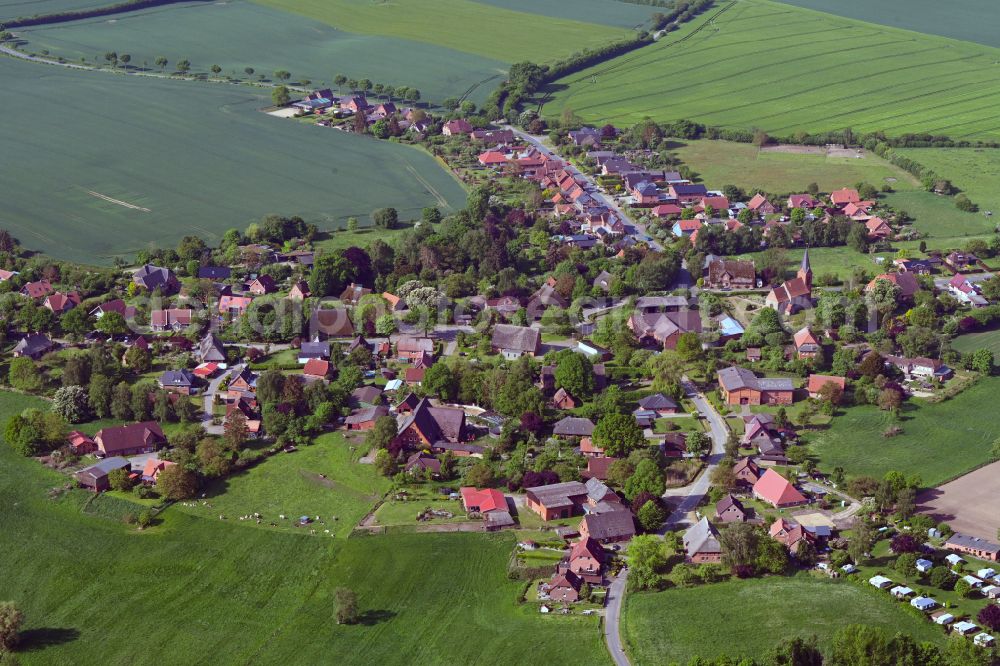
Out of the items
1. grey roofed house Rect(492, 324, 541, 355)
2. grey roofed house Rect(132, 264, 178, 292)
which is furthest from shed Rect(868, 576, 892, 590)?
grey roofed house Rect(132, 264, 178, 292)

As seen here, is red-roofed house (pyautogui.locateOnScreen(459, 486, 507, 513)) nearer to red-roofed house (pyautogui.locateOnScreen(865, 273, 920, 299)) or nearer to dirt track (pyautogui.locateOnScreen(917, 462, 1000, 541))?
dirt track (pyautogui.locateOnScreen(917, 462, 1000, 541))

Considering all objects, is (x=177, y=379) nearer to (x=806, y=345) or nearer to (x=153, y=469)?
(x=153, y=469)

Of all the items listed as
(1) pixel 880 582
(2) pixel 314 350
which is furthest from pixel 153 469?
(1) pixel 880 582

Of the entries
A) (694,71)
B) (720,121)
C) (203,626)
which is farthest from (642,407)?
(694,71)

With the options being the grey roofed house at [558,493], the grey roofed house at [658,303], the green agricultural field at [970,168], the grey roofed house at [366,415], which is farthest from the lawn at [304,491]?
the green agricultural field at [970,168]

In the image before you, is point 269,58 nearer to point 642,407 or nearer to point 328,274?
→ point 328,274

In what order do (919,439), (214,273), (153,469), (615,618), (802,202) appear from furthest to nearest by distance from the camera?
(802,202), (214,273), (919,439), (153,469), (615,618)
